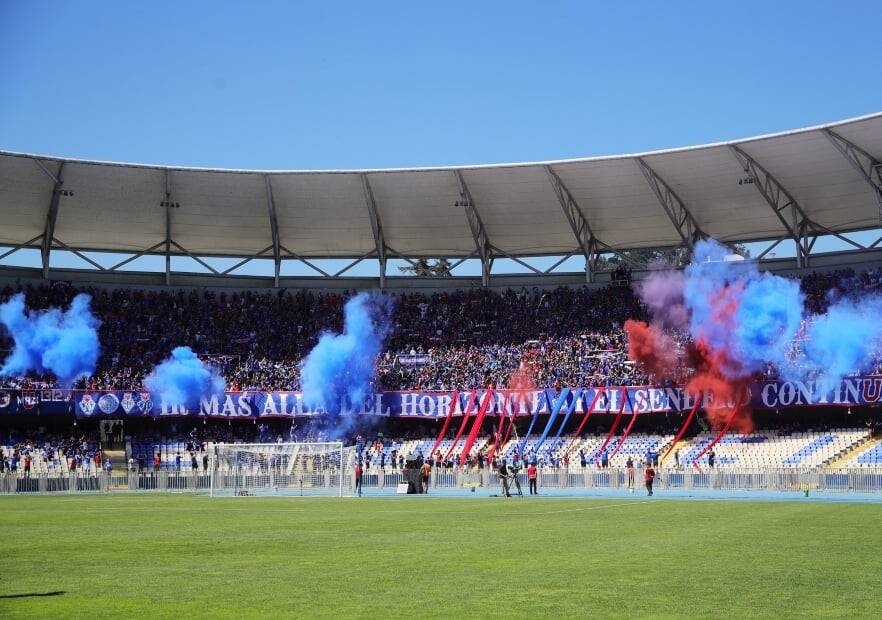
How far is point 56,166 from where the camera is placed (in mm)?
52406

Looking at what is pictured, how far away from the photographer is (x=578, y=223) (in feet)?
192

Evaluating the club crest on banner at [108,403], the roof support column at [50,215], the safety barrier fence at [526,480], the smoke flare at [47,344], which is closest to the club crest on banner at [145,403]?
the club crest on banner at [108,403]

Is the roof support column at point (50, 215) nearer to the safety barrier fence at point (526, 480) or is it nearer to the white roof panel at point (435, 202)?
the white roof panel at point (435, 202)

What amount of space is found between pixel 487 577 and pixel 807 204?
4454 cm

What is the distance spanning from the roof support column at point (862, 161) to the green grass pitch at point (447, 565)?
79.4ft

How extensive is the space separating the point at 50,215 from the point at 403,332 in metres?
19.8

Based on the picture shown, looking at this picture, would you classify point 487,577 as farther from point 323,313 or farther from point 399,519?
point 323,313

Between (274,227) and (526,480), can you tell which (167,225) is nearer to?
(274,227)

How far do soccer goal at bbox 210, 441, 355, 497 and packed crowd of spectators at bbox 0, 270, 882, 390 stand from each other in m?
12.5

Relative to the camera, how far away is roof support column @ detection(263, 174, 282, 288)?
2192 inches

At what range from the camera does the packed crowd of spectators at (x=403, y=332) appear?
191ft

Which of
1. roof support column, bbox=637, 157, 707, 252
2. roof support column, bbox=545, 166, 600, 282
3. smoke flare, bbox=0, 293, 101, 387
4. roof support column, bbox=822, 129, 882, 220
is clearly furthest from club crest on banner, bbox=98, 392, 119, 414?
roof support column, bbox=822, 129, 882, 220

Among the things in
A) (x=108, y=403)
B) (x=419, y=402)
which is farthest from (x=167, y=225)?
(x=419, y=402)

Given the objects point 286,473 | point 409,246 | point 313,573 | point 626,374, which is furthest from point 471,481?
point 313,573
